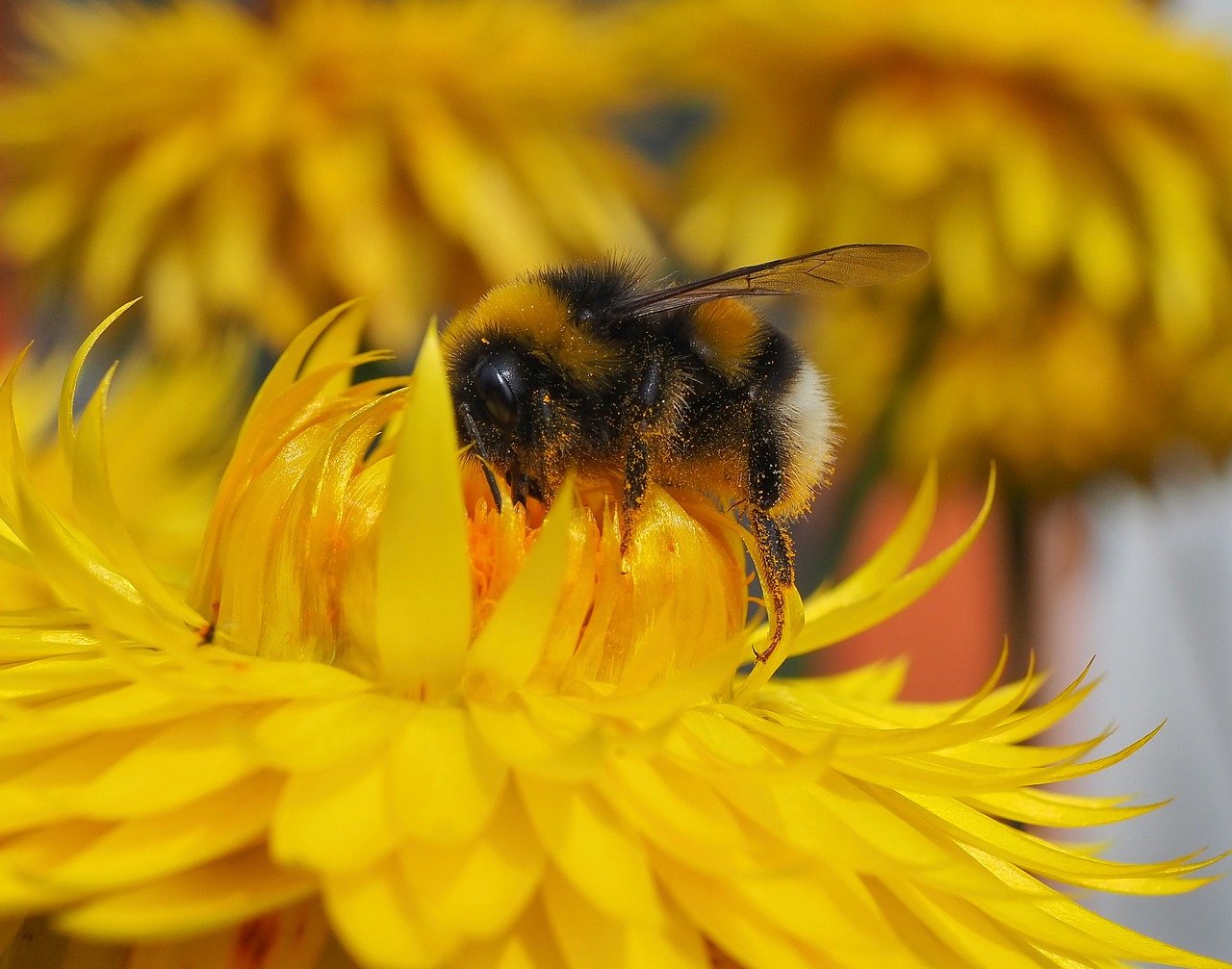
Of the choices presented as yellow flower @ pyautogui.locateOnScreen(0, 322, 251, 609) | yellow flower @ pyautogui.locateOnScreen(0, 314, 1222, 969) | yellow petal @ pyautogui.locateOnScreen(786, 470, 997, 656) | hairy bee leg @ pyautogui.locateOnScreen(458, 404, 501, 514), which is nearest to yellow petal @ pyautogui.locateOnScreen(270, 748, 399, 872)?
yellow flower @ pyautogui.locateOnScreen(0, 314, 1222, 969)

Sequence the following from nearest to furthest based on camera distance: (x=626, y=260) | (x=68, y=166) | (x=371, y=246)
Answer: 1. (x=626, y=260)
2. (x=371, y=246)
3. (x=68, y=166)

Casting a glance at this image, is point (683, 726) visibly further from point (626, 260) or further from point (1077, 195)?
point (1077, 195)

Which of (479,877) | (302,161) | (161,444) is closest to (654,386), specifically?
(479,877)

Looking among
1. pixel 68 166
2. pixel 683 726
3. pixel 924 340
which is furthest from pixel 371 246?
pixel 683 726

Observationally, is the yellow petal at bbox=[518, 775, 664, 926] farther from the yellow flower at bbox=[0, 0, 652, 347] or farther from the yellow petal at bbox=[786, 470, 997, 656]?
the yellow flower at bbox=[0, 0, 652, 347]

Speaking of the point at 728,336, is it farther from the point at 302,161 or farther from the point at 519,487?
the point at 302,161

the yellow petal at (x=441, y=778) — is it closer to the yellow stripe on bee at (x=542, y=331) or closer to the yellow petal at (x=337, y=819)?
the yellow petal at (x=337, y=819)

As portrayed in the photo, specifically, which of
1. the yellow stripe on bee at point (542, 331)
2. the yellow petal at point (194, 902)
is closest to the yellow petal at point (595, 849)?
the yellow petal at point (194, 902)
